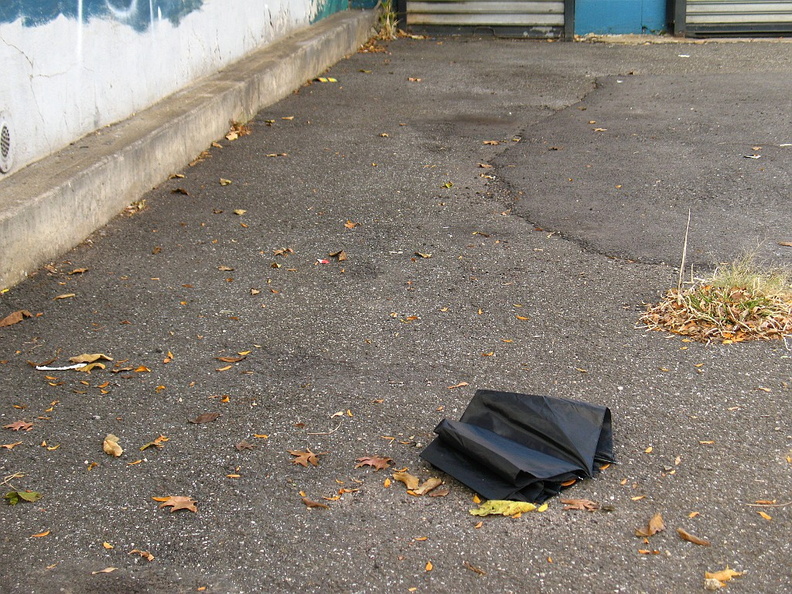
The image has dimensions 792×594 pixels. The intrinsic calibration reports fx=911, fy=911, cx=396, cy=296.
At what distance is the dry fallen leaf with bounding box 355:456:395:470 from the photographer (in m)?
3.41

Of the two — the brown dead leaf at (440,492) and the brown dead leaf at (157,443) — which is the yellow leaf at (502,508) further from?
the brown dead leaf at (157,443)

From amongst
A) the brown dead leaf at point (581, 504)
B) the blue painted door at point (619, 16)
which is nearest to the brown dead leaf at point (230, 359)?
the brown dead leaf at point (581, 504)

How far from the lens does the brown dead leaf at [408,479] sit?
3283 millimetres

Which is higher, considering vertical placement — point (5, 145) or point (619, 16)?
point (619, 16)

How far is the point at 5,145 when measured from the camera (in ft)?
17.7

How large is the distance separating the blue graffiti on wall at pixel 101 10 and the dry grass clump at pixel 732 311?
13.2 feet

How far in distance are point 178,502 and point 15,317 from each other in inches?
76.2

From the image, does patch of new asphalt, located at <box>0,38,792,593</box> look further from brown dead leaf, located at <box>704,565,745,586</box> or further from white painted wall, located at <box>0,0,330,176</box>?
white painted wall, located at <box>0,0,330,176</box>

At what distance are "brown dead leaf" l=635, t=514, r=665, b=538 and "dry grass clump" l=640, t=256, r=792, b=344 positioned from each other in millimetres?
1529

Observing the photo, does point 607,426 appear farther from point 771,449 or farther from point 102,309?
point 102,309

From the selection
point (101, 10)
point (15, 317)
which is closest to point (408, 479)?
point (15, 317)

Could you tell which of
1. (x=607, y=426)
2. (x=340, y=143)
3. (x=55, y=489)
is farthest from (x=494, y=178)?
(x=55, y=489)

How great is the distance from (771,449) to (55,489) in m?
2.66

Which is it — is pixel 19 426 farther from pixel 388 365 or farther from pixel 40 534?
pixel 388 365
